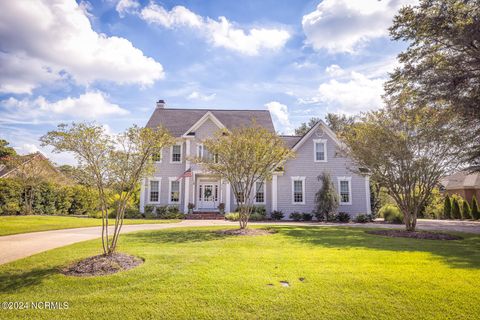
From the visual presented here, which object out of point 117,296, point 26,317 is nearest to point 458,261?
point 117,296

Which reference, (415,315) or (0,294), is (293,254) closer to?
(415,315)

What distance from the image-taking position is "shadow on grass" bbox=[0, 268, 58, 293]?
5449 mm

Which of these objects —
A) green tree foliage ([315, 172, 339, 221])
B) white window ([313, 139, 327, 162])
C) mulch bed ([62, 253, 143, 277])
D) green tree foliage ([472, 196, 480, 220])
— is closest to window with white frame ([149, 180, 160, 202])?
green tree foliage ([315, 172, 339, 221])

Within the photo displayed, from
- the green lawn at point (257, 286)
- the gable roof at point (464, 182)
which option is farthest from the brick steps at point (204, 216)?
the gable roof at point (464, 182)

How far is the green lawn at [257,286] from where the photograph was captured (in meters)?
4.43

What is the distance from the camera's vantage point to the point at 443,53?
474 inches

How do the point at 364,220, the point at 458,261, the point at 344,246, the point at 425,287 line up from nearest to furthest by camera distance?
the point at 425,287
the point at 458,261
the point at 344,246
the point at 364,220

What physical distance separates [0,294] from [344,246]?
9.16 meters

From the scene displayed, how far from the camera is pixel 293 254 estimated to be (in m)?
8.03

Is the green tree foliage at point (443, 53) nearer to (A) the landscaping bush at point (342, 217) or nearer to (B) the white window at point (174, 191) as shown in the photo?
(A) the landscaping bush at point (342, 217)

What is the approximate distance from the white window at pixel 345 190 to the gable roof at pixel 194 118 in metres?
7.93

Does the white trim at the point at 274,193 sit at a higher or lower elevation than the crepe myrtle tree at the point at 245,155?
lower

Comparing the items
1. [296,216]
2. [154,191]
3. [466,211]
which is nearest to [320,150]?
[296,216]

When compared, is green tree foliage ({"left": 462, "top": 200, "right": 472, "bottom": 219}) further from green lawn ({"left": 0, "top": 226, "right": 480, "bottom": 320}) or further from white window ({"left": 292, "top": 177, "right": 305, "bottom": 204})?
green lawn ({"left": 0, "top": 226, "right": 480, "bottom": 320})
